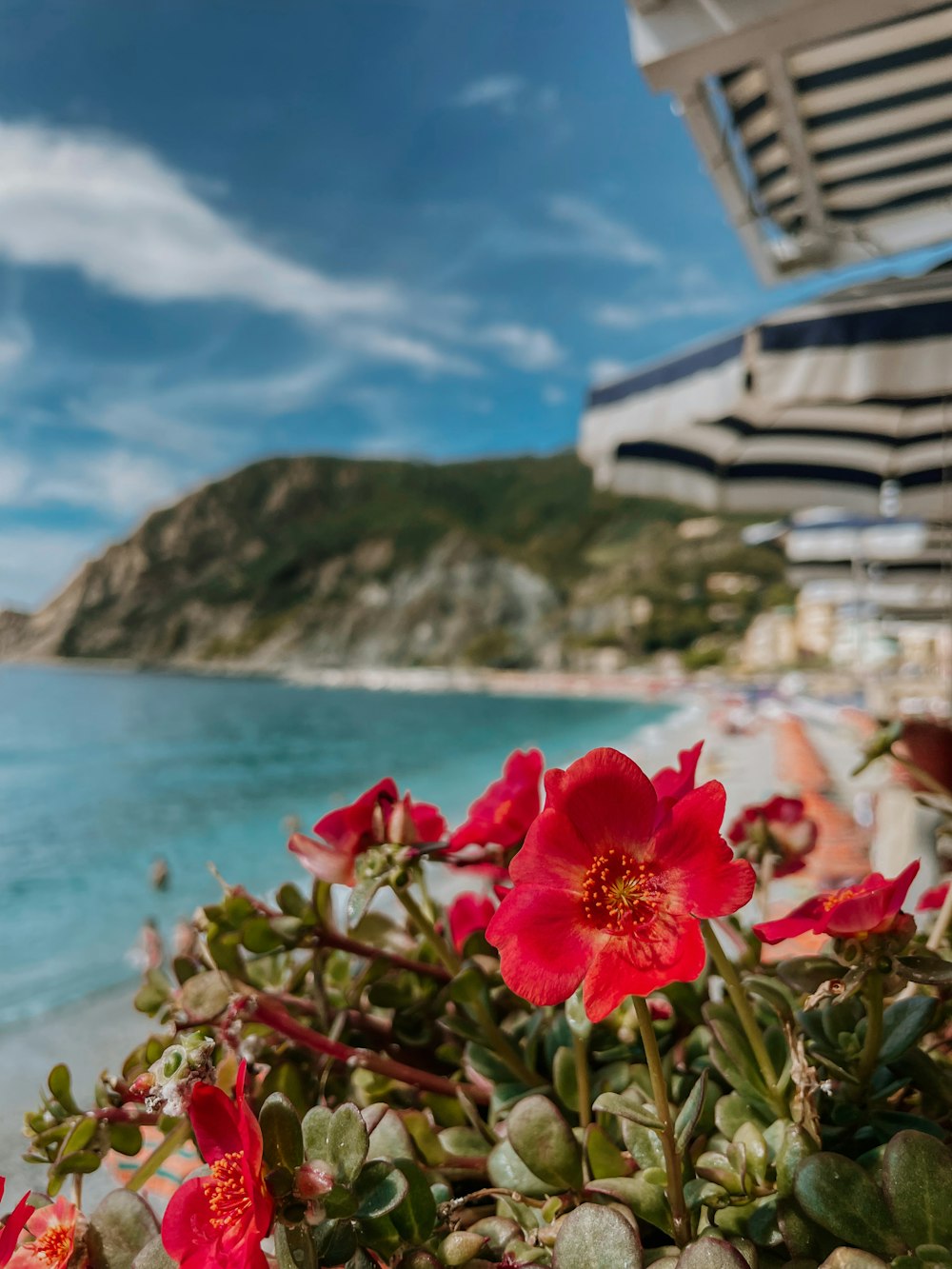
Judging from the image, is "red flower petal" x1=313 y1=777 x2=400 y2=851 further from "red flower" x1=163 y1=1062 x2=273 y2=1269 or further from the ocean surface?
the ocean surface

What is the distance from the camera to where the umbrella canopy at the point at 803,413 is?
179 cm

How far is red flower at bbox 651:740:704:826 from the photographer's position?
0.51m

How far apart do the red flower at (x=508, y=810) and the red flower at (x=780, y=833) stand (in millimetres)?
291

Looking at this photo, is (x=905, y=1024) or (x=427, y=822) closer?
(x=905, y=1024)

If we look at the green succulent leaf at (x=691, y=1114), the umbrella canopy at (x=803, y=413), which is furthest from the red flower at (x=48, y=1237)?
the umbrella canopy at (x=803, y=413)

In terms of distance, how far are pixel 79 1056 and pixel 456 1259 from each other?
0.87 metres

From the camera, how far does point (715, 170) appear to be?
7.70ft

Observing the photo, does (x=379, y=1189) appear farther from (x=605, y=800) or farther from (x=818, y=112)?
(x=818, y=112)

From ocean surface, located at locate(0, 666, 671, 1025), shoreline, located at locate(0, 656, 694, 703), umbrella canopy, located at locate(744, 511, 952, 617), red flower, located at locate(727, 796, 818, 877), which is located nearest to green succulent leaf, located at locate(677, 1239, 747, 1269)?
red flower, located at locate(727, 796, 818, 877)

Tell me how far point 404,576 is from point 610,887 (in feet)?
298

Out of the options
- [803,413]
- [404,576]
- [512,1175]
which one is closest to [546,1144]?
[512,1175]

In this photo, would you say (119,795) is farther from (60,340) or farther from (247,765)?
(60,340)

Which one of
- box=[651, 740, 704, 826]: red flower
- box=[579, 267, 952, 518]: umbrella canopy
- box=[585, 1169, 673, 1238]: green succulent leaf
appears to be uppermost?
box=[579, 267, 952, 518]: umbrella canopy

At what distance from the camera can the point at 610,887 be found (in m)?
0.50
